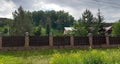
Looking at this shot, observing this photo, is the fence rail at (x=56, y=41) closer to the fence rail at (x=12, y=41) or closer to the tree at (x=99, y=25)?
the fence rail at (x=12, y=41)

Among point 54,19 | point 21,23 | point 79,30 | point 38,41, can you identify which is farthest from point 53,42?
point 54,19

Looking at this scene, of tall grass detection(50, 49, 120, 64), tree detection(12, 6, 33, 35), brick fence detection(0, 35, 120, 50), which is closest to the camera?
tall grass detection(50, 49, 120, 64)

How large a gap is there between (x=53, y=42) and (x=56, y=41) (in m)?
0.39

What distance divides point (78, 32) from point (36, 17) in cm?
5527

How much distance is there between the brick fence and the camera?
106 feet

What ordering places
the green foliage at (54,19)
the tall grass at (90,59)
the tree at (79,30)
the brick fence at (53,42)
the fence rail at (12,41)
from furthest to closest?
the green foliage at (54,19), the tree at (79,30), the brick fence at (53,42), the fence rail at (12,41), the tall grass at (90,59)

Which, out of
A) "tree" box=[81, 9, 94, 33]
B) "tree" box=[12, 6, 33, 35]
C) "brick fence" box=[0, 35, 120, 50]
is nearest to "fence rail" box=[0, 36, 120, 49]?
"brick fence" box=[0, 35, 120, 50]

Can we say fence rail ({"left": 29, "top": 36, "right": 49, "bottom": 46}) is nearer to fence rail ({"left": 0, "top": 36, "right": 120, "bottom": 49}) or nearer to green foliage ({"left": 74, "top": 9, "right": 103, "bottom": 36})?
fence rail ({"left": 0, "top": 36, "right": 120, "bottom": 49})

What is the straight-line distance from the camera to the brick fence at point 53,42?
32344 millimetres

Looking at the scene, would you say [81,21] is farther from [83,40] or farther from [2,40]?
[2,40]

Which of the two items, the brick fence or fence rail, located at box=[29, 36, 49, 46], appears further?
fence rail, located at box=[29, 36, 49, 46]

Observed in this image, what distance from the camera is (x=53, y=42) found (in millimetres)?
34094

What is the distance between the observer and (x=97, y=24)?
5656 centimetres

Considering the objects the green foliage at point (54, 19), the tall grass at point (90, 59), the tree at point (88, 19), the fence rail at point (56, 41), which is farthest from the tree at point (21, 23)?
the tall grass at point (90, 59)
